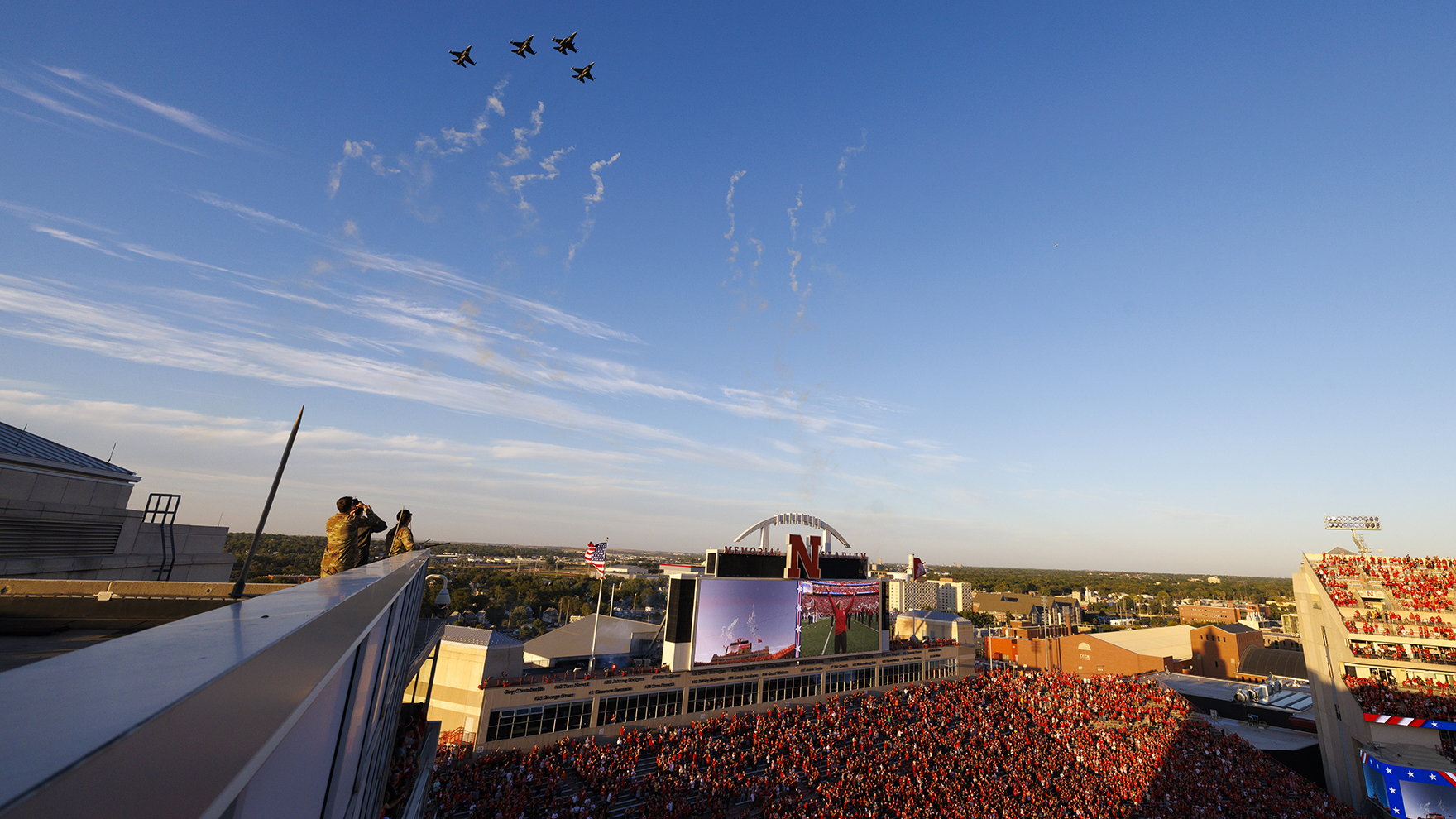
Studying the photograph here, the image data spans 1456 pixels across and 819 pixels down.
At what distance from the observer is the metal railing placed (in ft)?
3.10

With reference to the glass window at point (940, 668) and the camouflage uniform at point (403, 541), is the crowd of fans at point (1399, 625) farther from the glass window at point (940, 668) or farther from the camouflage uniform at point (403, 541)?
the camouflage uniform at point (403, 541)

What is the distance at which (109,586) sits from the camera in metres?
6.77

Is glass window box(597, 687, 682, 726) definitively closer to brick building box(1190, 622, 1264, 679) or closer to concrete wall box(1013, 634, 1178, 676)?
concrete wall box(1013, 634, 1178, 676)

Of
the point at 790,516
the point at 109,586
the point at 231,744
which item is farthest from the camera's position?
the point at 790,516

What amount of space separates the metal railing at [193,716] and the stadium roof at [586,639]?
37.6 meters

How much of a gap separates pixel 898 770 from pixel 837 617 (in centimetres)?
969

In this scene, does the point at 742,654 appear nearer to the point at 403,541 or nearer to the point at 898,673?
the point at 898,673

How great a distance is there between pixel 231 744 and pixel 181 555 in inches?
957

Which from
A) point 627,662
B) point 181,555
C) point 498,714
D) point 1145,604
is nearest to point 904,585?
point 1145,604

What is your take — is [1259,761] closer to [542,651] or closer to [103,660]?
[542,651]

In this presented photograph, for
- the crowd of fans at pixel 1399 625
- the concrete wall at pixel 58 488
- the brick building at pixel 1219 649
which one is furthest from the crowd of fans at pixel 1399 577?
the concrete wall at pixel 58 488

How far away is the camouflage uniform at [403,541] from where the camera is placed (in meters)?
11.1

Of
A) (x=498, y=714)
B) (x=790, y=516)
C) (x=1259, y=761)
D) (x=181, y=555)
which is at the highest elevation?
(x=790, y=516)

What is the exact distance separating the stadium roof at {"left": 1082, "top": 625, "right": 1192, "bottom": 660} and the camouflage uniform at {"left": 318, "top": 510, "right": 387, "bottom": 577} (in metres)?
68.4
